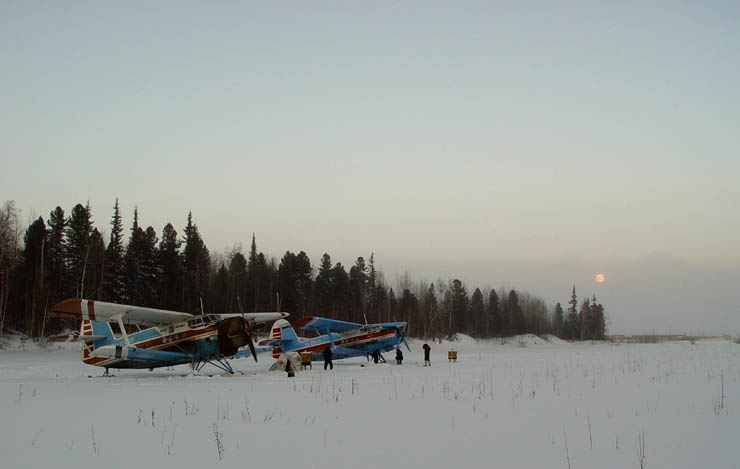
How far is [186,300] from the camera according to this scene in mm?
58656

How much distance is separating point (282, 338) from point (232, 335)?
30.9 feet

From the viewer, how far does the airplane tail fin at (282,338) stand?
29.6 meters

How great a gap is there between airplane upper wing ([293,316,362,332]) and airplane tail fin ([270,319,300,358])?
3.05 ft

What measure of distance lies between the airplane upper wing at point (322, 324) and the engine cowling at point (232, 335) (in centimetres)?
636

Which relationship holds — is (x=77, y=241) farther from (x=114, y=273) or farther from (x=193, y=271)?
(x=193, y=271)

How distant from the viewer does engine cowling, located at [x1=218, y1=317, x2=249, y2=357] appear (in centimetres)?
2047

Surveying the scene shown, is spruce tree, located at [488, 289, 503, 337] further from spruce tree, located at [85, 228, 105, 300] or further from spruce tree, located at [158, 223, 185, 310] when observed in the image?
spruce tree, located at [85, 228, 105, 300]

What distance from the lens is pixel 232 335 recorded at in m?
20.5

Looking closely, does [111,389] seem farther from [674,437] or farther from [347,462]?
[674,437]

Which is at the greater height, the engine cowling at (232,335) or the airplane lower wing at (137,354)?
the engine cowling at (232,335)

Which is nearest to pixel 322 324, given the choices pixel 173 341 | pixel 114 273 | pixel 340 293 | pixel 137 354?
pixel 173 341

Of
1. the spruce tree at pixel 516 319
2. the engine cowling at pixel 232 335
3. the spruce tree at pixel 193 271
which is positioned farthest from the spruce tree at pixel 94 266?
the spruce tree at pixel 516 319

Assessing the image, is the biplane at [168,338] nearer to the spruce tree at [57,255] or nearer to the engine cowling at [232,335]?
the engine cowling at [232,335]

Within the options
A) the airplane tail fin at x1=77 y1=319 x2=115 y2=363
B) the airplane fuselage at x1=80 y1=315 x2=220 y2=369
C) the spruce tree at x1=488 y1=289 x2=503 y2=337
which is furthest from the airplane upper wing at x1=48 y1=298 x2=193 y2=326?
the spruce tree at x1=488 y1=289 x2=503 y2=337
